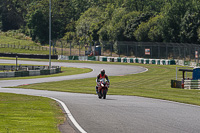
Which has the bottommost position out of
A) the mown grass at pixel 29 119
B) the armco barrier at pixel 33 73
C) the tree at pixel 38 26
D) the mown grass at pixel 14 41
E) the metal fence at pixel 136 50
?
the armco barrier at pixel 33 73

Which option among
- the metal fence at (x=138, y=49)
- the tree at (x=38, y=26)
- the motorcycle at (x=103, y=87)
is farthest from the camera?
the tree at (x=38, y=26)

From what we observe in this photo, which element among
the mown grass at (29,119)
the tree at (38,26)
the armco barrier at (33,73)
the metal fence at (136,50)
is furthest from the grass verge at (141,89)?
the tree at (38,26)

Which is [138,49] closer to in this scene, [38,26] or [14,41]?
[38,26]

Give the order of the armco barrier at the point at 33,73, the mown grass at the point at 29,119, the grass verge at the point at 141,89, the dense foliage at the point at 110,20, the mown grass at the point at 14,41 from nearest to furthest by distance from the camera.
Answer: the mown grass at the point at 29,119 → the grass verge at the point at 141,89 → the armco barrier at the point at 33,73 → the dense foliage at the point at 110,20 → the mown grass at the point at 14,41

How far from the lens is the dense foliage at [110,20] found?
82188 mm

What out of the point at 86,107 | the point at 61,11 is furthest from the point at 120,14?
the point at 86,107

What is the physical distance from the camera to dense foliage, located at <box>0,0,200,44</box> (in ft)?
270

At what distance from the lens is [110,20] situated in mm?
110438

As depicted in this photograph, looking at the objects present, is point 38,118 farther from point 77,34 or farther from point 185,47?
point 77,34

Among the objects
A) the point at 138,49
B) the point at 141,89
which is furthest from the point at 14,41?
the point at 141,89

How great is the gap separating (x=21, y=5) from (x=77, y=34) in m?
43.5

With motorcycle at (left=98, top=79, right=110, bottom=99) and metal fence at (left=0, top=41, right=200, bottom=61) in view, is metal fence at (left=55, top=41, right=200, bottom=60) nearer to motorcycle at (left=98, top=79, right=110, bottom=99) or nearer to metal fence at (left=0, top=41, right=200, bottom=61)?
metal fence at (left=0, top=41, right=200, bottom=61)

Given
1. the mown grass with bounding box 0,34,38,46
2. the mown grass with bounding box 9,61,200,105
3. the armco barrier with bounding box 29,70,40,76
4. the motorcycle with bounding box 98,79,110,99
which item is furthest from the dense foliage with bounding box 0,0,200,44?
the motorcycle with bounding box 98,79,110,99

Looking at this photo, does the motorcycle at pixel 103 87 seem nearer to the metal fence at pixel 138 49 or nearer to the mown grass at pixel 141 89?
the mown grass at pixel 141 89
